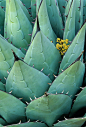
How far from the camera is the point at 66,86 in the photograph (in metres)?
0.95

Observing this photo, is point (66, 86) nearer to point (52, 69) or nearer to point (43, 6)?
point (52, 69)

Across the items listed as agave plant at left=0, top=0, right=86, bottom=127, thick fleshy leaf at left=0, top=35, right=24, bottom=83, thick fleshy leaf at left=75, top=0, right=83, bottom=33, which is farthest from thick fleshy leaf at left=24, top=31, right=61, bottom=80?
thick fleshy leaf at left=75, top=0, right=83, bottom=33

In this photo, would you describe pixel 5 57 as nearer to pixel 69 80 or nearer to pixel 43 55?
pixel 43 55

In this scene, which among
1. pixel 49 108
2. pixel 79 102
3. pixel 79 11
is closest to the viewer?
pixel 49 108

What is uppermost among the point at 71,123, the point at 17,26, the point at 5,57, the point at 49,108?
the point at 17,26

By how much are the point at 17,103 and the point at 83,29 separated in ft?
1.86

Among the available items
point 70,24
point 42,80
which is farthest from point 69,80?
point 70,24

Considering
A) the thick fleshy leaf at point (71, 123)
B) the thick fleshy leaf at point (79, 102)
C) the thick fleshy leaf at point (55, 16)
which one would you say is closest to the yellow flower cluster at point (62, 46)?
the thick fleshy leaf at point (55, 16)

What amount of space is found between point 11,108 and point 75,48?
1.70ft

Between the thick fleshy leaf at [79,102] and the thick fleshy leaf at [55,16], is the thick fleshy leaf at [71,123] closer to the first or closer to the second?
the thick fleshy leaf at [79,102]

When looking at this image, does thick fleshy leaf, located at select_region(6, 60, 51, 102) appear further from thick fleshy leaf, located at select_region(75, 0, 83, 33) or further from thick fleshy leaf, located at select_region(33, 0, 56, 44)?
thick fleshy leaf, located at select_region(75, 0, 83, 33)

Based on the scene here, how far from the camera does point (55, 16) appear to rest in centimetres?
127

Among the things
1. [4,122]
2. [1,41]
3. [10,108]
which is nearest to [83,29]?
[1,41]

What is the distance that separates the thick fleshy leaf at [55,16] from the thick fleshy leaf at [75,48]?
319mm
